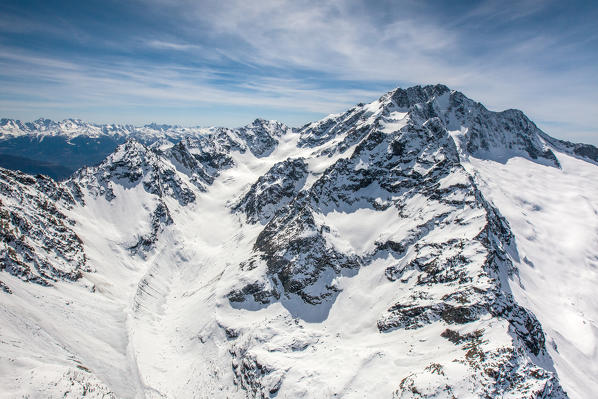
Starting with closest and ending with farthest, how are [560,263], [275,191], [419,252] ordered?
[419,252] → [560,263] → [275,191]

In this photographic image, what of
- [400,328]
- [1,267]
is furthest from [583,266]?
[1,267]

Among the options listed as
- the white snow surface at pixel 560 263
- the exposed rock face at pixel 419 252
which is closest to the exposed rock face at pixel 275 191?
the exposed rock face at pixel 419 252

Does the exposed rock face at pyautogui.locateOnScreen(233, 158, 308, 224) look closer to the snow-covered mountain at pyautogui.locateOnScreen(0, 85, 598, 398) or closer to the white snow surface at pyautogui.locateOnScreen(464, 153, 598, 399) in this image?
the snow-covered mountain at pyautogui.locateOnScreen(0, 85, 598, 398)

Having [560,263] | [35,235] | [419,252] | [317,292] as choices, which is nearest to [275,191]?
[317,292]

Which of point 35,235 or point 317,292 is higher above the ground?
point 35,235

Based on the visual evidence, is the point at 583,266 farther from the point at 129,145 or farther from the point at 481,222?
the point at 129,145

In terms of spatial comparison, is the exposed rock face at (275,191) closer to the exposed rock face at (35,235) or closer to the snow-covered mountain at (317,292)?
the snow-covered mountain at (317,292)

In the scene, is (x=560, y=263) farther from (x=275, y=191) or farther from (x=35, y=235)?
(x=35, y=235)

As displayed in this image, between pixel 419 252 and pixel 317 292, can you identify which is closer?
pixel 419 252

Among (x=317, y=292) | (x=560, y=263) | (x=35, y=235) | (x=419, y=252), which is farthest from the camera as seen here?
(x=560, y=263)
